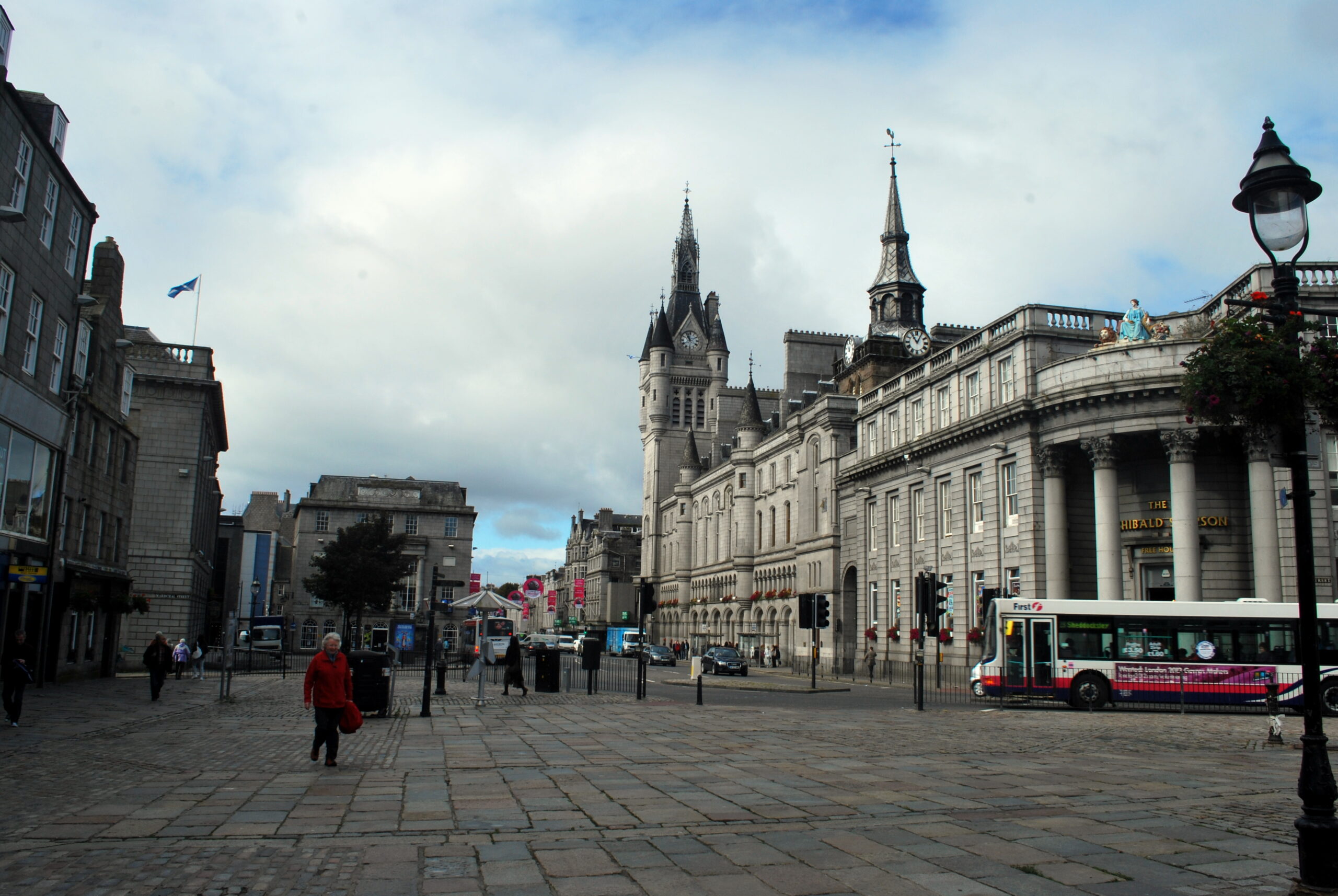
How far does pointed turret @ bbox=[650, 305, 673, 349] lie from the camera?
387 ft

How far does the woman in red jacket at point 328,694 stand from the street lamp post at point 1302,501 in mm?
9891

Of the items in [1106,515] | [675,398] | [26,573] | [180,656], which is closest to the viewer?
[26,573]

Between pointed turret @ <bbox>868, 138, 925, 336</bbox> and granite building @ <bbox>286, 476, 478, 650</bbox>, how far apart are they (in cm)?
3711

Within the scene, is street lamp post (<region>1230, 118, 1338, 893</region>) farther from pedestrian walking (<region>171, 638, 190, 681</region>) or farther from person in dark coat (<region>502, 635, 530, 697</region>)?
pedestrian walking (<region>171, 638, 190, 681</region>)

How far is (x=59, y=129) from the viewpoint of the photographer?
1014 inches

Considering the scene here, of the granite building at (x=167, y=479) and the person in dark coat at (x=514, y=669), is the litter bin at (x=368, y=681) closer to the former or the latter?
the person in dark coat at (x=514, y=669)

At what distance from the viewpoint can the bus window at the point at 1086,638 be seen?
25938mm

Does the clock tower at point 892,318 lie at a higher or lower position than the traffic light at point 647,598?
higher

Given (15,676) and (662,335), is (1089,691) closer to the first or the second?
(15,676)

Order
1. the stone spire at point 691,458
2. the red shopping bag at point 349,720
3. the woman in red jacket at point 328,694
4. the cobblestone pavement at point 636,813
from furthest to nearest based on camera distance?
the stone spire at point 691,458
the red shopping bag at point 349,720
the woman in red jacket at point 328,694
the cobblestone pavement at point 636,813

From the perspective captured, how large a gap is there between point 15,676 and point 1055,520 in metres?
31.5

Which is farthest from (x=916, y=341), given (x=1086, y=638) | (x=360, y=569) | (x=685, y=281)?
(x=685, y=281)

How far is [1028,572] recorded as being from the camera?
36312mm

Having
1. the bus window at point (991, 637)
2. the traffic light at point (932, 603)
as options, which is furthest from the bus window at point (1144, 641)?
the traffic light at point (932, 603)
